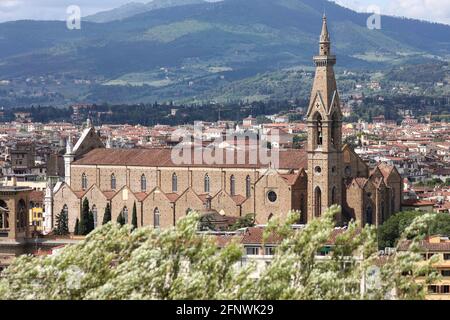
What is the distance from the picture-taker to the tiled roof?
176ft

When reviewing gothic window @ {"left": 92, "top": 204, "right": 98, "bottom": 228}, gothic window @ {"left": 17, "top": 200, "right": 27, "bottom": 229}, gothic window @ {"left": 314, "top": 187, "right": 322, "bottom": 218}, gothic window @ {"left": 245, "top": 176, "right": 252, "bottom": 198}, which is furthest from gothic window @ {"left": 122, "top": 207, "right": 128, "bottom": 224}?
gothic window @ {"left": 17, "top": 200, "right": 27, "bottom": 229}

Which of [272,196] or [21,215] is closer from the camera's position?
[21,215]

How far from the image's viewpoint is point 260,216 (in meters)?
52.1

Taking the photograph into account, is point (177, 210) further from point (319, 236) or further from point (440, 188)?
point (319, 236)

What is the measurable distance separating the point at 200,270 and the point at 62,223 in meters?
34.1

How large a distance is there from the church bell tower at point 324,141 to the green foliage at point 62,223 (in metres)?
8.64

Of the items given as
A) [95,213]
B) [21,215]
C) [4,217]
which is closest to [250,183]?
[95,213]

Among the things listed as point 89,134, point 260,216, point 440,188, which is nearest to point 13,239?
point 260,216

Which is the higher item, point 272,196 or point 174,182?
point 174,182

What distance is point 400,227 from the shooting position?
1870 inches

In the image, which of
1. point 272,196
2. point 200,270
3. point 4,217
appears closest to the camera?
point 200,270

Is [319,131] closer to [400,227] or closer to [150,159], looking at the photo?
[400,227]
